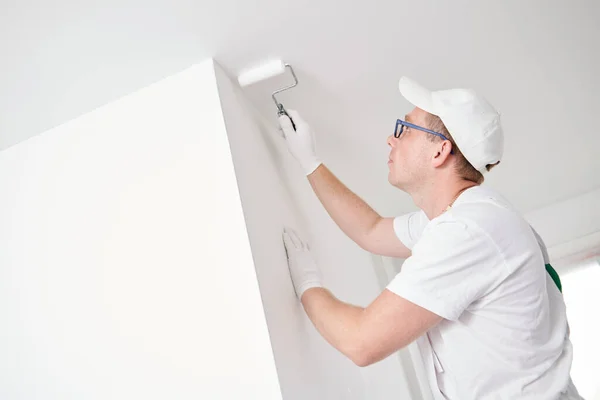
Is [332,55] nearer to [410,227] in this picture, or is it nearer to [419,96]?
[419,96]

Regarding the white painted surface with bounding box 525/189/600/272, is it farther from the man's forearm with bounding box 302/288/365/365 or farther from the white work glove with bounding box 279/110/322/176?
the man's forearm with bounding box 302/288/365/365

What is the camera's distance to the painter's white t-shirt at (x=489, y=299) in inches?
46.2

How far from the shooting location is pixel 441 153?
4.80 feet

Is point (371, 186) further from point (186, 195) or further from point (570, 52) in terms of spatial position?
point (186, 195)

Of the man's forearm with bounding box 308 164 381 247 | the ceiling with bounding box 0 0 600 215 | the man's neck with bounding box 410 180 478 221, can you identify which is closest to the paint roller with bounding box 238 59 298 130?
the ceiling with bounding box 0 0 600 215

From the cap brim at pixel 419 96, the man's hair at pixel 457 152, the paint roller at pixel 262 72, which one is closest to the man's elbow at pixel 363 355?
the man's hair at pixel 457 152

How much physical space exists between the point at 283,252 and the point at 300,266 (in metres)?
0.07

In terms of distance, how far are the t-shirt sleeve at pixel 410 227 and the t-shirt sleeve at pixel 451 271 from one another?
0.48m

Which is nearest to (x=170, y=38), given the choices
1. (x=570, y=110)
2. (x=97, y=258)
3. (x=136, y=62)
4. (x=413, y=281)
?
(x=136, y=62)

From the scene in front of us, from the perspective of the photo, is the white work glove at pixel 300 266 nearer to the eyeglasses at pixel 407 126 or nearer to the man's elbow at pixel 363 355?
the man's elbow at pixel 363 355

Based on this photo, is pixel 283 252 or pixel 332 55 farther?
pixel 332 55

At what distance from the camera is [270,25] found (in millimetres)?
1469

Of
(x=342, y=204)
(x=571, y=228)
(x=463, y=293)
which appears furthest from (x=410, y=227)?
(x=571, y=228)

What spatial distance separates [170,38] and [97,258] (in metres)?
0.64
